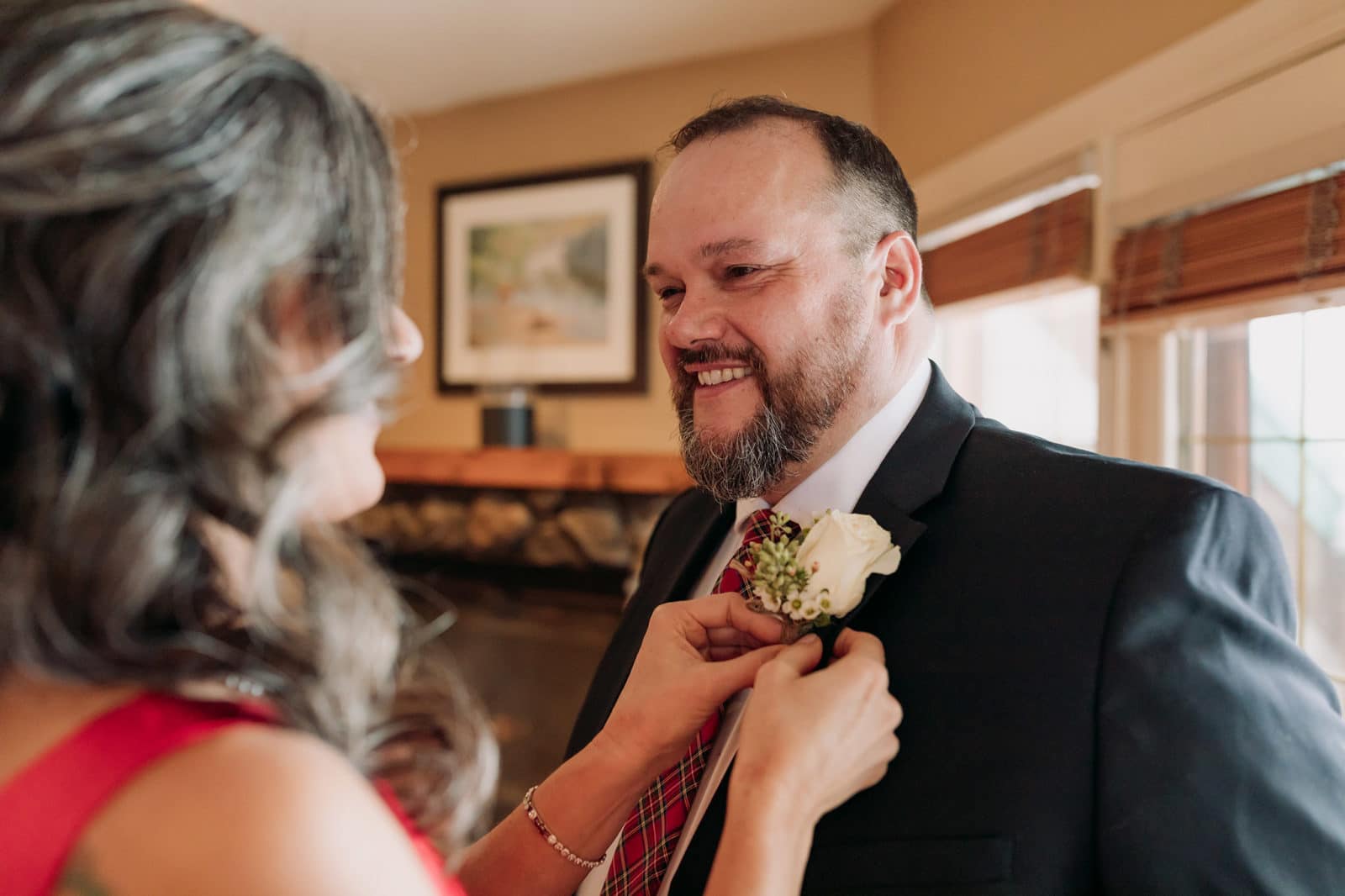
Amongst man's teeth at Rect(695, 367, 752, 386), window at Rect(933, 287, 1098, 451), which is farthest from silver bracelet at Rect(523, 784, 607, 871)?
window at Rect(933, 287, 1098, 451)

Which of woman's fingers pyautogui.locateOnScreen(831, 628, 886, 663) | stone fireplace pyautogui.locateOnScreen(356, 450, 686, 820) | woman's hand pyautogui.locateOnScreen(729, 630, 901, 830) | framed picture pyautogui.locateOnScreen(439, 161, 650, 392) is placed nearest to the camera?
woman's hand pyautogui.locateOnScreen(729, 630, 901, 830)

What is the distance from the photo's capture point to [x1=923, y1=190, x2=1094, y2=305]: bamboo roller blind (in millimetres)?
2406

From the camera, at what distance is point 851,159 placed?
1442 millimetres

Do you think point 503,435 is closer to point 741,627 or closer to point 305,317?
point 741,627

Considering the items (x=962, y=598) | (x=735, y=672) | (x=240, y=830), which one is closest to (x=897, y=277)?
(x=962, y=598)

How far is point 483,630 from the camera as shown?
14.6ft

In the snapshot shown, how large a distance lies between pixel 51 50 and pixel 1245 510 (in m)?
1.14

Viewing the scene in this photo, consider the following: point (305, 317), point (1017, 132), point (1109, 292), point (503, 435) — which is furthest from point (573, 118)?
point (305, 317)

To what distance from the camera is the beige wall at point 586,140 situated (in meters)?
3.75

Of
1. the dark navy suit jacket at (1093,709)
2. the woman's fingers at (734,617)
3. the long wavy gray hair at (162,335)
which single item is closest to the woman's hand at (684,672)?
the woman's fingers at (734,617)

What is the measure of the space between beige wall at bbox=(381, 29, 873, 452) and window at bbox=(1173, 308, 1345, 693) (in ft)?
6.38

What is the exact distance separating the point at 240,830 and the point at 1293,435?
2.02 metres

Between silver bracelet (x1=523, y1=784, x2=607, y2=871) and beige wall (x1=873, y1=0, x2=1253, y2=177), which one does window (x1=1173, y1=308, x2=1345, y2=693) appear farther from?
silver bracelet (x1=523, y1=784, x2=607, y2=871)

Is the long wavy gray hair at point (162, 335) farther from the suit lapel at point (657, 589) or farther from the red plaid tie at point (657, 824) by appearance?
the suit lapel at point (657, 589)
